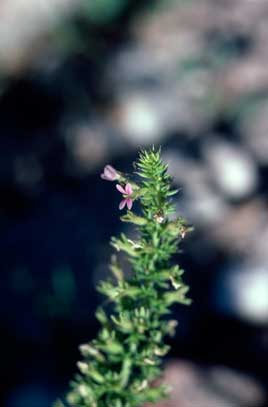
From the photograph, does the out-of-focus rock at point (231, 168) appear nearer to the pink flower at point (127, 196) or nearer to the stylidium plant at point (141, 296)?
the stylidium plant at point (141, 296)

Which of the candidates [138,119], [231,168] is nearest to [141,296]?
[231,168]

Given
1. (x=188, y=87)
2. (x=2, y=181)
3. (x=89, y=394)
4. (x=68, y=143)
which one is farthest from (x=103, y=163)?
(x=89, y=394)

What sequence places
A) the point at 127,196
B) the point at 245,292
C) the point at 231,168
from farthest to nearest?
the point at 231,168 < the point at 245,292 < the point at 127,196

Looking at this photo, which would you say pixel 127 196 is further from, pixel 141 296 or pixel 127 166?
pixel 127 166

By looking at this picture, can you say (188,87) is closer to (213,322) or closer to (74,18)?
(74,18)

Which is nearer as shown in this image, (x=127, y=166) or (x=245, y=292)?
(x=245, y=292)

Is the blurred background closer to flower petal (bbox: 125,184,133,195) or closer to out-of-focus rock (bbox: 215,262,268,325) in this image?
out-of-focus rock (bbox: 215,262,268,325)

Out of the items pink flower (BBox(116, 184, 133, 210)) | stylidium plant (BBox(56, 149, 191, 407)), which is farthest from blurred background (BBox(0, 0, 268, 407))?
pink flower (BBox(116, 184, 133, 210))
